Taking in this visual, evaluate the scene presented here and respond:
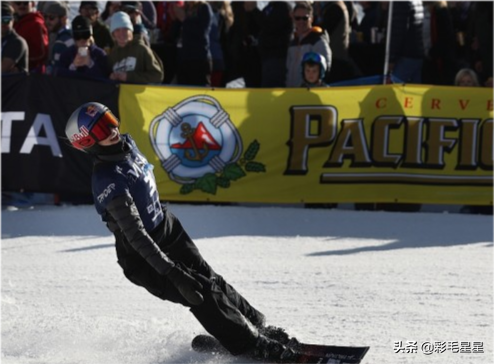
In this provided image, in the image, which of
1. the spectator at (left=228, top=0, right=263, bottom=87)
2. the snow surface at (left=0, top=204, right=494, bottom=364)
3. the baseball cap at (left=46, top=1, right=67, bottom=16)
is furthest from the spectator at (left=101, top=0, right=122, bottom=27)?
the snow surface at (left=0, top=204, right=494, bottom=364)

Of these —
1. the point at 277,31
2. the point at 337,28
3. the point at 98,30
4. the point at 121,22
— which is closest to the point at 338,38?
the point at 337,28

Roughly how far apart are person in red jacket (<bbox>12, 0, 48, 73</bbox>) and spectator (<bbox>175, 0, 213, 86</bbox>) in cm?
171

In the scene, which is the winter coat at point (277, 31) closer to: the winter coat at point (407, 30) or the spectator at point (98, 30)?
the winter coat at point (407, 30)

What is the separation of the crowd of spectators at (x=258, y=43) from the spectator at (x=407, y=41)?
0.01 m

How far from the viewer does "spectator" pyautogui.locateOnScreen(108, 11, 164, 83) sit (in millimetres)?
12766

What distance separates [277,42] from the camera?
1372 cm

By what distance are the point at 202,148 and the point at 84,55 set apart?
1849 mm

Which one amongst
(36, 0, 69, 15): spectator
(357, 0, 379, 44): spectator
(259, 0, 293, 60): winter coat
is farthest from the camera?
(357, 0, 379, 44): spectator

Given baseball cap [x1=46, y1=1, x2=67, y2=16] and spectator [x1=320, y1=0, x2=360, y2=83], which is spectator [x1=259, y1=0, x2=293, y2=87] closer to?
spectator [x1=320, y1=0, x2=360, y2=83]

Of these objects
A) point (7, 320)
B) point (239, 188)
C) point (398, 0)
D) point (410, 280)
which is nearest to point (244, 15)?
point (398, 0)

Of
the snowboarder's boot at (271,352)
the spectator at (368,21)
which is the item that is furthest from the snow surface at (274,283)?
the spectator at (368,21)

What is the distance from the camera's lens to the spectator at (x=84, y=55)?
1287cm

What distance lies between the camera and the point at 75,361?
7.49 metres

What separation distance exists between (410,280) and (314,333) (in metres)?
1.83
